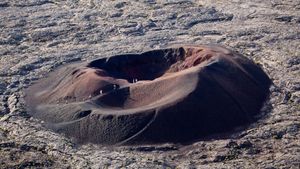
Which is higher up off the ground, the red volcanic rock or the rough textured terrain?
the red volcanic rock

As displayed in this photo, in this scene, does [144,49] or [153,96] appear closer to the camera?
[153,96]

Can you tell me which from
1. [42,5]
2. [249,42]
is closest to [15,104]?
[249,42]

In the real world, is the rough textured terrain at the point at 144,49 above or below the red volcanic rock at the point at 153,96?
below

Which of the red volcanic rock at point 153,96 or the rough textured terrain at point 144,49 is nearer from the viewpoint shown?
the rough textured terrain at point 144,49

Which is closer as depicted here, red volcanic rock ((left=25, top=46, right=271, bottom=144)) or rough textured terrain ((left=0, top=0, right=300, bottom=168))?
rough textured terrain ((left=0, top=0, right=300, bottom=168))
